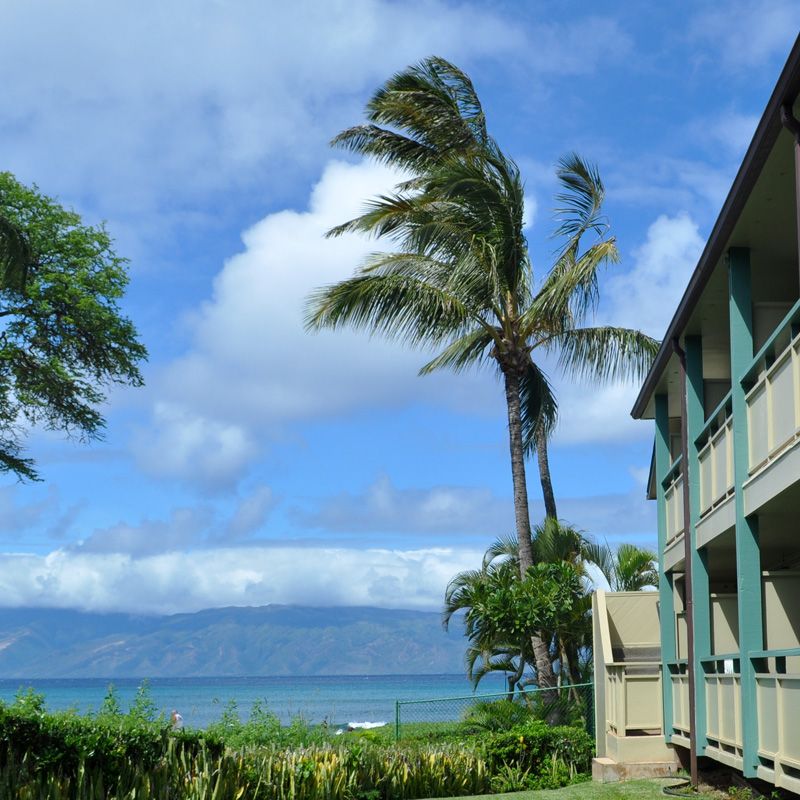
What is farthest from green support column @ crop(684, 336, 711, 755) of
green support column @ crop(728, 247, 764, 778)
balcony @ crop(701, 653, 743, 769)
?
green support column @ crop(728, 247, 764, 778)

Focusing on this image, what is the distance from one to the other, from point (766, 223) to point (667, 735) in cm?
849

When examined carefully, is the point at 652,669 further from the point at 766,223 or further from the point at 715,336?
the point at 766,223

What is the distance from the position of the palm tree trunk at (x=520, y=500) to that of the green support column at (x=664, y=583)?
538 centimetres

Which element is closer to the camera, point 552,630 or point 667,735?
point 667,735

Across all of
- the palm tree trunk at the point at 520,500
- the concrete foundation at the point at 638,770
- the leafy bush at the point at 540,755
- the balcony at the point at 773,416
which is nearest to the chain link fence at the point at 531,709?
the palm tree trunk at the point at 520,500

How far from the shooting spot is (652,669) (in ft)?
63.0

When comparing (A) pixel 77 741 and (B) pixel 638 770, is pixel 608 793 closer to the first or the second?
(B) pixel 638 770

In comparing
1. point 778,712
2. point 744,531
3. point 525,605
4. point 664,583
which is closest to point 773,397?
point 744,531

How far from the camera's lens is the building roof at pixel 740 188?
963 centimetres

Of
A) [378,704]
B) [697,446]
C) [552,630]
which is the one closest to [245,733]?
[552,630]

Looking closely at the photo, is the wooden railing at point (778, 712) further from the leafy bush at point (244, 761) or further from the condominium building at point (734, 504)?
the leafy bush at point (244, 761)

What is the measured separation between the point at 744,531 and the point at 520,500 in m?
12.7

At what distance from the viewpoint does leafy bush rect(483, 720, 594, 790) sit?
62.3 ft

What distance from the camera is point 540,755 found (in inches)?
771
